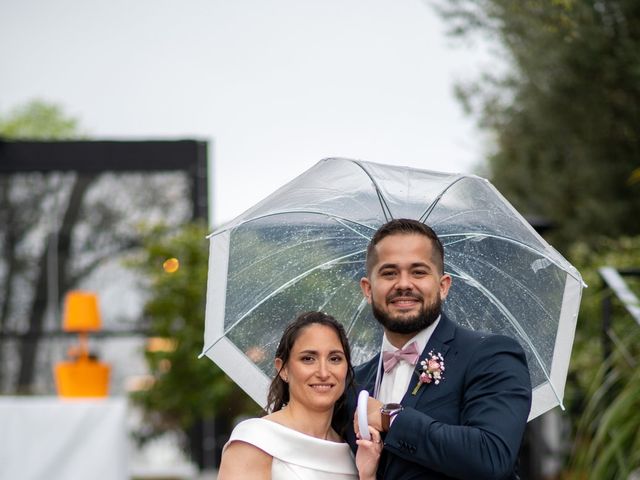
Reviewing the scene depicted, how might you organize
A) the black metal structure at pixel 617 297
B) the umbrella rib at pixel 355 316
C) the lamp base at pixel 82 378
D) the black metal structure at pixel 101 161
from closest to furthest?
the umbrella rib at pixel 355 316
the black metal structure at pixel 617 297
the lamp base at pixel 82 378
the black metal structure at pixel 101 161

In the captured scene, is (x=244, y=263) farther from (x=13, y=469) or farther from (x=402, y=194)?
(x=13, y=469)

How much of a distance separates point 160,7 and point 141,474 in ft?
52.1

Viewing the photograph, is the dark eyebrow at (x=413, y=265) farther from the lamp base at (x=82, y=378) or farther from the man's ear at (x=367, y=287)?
the lamp base at (x=82, y=378)

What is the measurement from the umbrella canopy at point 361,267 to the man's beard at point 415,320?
0.45 meters

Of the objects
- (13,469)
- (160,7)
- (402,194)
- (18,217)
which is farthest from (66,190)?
(160,7)

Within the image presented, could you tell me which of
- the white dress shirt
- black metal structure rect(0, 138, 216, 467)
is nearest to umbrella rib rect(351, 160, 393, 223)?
the white dress shirt

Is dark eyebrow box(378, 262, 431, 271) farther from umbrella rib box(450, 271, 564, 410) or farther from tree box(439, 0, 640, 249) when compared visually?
tree box(439, 0, 640, 249)

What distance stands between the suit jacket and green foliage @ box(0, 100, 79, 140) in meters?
45.4

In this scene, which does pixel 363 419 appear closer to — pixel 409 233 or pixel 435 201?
pixel 409 233

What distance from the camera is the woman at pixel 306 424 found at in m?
2.84

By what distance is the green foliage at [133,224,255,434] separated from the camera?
9.94 metres

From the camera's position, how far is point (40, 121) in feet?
155

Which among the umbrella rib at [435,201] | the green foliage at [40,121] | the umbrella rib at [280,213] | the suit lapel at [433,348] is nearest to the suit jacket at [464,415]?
the suit lapel at [433,348]

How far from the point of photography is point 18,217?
12.6m
